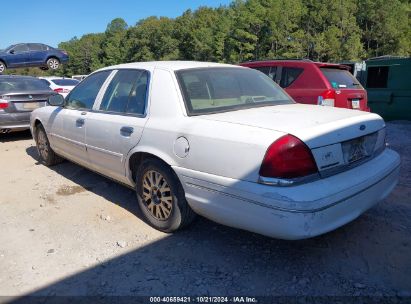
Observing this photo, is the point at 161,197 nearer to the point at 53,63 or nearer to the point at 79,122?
the point at 79,122

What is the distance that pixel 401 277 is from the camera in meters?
2.83

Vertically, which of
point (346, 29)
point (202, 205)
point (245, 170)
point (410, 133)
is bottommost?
point (410, 133)

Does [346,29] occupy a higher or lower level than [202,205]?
higher

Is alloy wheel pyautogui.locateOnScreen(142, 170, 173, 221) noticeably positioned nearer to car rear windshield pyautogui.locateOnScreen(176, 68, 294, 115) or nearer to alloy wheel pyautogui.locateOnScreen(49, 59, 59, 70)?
car rear windshield pyautogui.locateOnScreen(176, 68, 294, 115)

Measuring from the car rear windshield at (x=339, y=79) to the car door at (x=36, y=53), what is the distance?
15733 mm

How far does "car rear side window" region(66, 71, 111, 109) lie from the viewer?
4578 millimetres

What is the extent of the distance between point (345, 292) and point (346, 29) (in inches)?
2082

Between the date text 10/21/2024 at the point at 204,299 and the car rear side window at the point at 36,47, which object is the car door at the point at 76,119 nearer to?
the date text 10/21/2024 at the point at 204,299

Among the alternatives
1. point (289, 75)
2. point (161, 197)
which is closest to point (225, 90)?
point (161, 197)

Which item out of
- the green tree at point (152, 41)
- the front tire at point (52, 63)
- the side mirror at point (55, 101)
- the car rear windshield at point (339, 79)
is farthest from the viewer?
the green tree at point (152, 41)

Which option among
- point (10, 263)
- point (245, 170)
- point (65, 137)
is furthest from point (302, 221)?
point (65, 137)

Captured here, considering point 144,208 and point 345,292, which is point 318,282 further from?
point 144,208

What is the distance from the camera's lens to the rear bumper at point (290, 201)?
2.55m

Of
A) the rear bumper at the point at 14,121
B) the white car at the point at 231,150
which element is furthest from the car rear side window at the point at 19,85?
the white car at the point at 231,150
